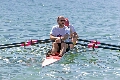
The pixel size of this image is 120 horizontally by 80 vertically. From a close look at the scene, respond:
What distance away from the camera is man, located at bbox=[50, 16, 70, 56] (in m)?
19.1

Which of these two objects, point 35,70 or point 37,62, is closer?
point 35,70

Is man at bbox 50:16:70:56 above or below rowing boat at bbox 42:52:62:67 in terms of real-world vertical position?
above

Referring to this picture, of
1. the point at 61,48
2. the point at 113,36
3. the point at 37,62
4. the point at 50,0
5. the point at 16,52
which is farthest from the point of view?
the point at 50,0

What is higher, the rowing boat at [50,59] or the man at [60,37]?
the man at [60,37]

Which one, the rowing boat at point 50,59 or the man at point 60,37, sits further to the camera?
the man at point 60,37

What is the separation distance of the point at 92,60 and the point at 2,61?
488cm

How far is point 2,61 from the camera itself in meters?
18.2

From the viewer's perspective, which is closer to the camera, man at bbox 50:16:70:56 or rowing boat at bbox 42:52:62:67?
rowing boat at bbox 42:52:62:67

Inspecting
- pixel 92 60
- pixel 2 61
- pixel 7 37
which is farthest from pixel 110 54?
pixel 7 37

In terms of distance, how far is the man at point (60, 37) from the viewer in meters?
19.1

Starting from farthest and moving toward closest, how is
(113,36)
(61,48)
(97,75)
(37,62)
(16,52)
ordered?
1. (113,36)
2. (16,52)
3. (61,48)
4. (37,62)
5. (97,75)

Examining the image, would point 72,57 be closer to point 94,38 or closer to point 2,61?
point 2,61

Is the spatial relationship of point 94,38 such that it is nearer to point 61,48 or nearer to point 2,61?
point 61,48

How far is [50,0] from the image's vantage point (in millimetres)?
94000
